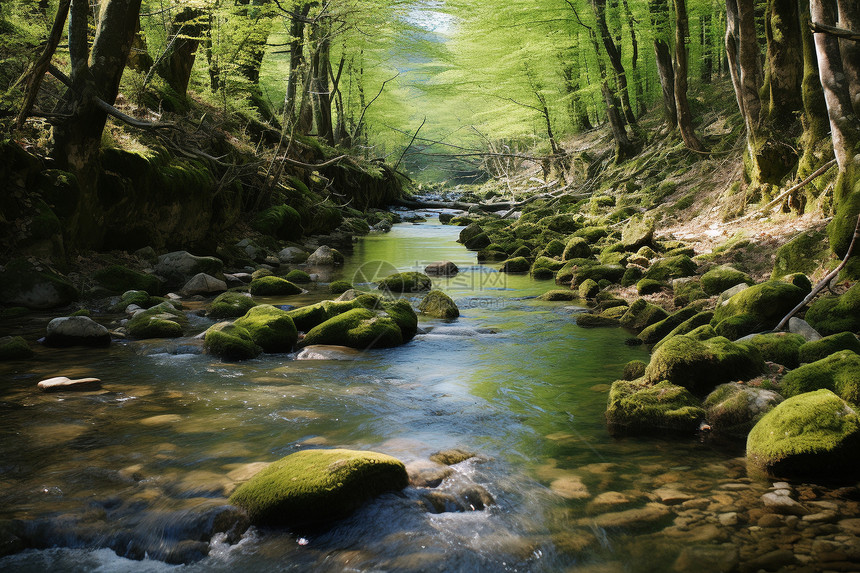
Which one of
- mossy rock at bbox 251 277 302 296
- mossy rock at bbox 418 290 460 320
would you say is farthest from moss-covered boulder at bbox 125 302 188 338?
mossy rock at bbox 418 290 460 320

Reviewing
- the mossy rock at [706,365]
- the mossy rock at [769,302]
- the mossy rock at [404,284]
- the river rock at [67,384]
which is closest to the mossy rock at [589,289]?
the mossy rock at [404,284]

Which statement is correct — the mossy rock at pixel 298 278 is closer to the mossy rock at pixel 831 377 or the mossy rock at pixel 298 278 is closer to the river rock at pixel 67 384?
the river rock at pixel 67 384

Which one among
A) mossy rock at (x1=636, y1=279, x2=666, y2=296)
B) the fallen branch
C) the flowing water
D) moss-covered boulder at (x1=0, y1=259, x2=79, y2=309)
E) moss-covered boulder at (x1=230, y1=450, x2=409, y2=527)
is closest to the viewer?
the flowing water

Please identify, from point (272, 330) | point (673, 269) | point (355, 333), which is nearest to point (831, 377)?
point (355, 333)

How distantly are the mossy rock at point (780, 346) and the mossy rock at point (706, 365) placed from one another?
0.27 meters

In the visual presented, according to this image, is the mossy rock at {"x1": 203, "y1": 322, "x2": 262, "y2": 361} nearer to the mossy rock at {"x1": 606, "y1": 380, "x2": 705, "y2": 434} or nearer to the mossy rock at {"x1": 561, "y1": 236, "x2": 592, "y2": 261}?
the mossy rock at {"x1": 606, "y1": 380, "x2": 705, "y2": 434}

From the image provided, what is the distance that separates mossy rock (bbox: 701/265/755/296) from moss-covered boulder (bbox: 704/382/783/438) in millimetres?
3463

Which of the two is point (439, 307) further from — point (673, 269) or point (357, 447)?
point (357, 447)

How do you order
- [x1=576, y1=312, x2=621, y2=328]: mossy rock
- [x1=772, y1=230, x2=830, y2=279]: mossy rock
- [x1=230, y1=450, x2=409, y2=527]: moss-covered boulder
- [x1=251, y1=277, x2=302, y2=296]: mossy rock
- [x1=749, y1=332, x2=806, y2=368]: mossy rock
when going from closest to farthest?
1. [x1=230, y1=450, x2=409, y2=527]: moss-covered boulder
2. [x1=749, y1=332, x2=806, y2=368]: mossy rock
3. [x1=772, y1=230, x2=830, y2=279]: mossy rock
4. [x1=576, y1=312, x2=621, y2=328]: mossy rock
5. [x1=251, y1=277, x2=302, y2=296]: mossy rock

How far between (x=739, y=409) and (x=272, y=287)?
7640 mm

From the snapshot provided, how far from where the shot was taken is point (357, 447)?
4.19 meters

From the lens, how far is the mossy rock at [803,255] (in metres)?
6.60

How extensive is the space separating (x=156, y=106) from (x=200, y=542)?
38.4 ft

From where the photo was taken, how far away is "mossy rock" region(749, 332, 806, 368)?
15.8 ft
